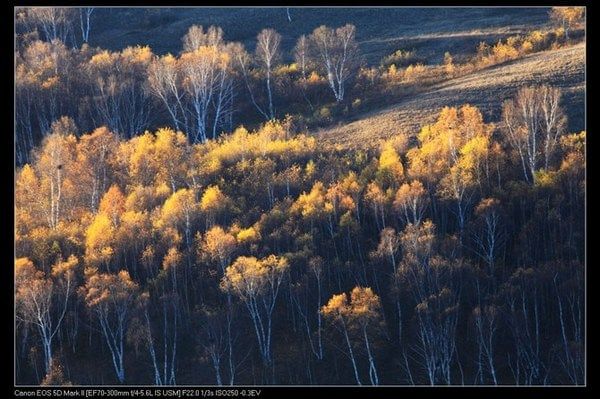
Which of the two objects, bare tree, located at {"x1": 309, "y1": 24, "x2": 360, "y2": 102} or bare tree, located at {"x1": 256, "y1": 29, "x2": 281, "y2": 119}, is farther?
bare tree, located at {"x1": 256, "y1": 29, "x2": 281, "y2": 119}

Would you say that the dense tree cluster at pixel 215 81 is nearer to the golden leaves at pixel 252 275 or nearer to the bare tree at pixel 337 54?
the bare tree at pixel 337 54

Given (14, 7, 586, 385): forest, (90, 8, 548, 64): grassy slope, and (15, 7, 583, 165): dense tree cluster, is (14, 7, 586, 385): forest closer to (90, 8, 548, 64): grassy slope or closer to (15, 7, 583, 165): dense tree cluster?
(15, 7, 583, 165): dense tree cluster

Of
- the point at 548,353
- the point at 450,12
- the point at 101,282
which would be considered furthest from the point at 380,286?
the point at 450,12

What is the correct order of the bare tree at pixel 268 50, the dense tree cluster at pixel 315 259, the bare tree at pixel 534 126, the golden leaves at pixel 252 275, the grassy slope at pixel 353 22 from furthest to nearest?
the grassy slope at pixel 353 22 < the bare tree at pixel 268 50 < the bare tree at pixel 534 126 < the golden leaves at pixel 252 275 < the dense tree cluster at pixel 315 259

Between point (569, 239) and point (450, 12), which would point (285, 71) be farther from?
point (569, 239)

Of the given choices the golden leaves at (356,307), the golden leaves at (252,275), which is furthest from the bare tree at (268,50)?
the golden leaves at (356,307)

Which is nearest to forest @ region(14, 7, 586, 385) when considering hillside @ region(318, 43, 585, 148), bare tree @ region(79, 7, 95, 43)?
hillside @ region(318, 43, 585, 148)
